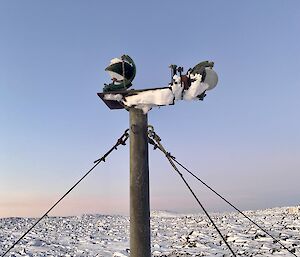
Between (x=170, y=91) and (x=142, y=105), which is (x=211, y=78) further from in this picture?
(x=142, y=105)

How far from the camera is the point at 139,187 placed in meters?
3.06

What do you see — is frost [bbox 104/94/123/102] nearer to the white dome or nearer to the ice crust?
the ice crust

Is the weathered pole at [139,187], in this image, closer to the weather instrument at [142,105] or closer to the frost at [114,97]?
the weather instrument at [142,105]

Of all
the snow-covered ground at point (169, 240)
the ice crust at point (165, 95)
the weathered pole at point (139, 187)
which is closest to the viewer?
the weathered pole at point (139, 187)

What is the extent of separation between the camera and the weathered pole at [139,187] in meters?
3.00

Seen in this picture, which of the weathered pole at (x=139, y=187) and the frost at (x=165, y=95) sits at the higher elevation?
the frost at (x=165, y=95)

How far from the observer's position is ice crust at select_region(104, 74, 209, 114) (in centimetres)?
317

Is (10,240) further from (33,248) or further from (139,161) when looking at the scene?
(139,161)

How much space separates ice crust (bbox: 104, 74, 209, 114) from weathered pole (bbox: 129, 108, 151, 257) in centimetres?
8

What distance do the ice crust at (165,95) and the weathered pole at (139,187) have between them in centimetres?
8

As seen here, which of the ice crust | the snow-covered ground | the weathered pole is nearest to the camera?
the weathered pole

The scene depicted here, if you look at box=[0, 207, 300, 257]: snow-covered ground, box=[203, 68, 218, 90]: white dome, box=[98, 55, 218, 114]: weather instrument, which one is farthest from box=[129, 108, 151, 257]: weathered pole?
box=[0, 207, 300, 257]: snow-covered ground

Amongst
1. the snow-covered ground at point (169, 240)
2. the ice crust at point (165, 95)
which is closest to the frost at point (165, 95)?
the ice crust at point (165, 95)

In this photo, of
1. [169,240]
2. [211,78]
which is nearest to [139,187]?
[211,78]
